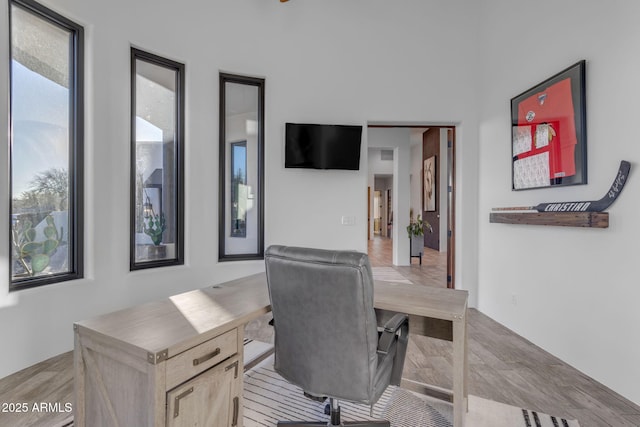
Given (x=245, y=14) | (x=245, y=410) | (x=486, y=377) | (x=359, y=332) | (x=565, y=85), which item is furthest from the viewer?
(x=245, y=14)

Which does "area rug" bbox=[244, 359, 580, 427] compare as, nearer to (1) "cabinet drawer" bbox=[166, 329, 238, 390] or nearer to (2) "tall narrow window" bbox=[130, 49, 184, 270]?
(1) "cabinet drawer" bbox=[166, 329, 238, 390]

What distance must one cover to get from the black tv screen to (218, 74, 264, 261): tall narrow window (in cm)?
39

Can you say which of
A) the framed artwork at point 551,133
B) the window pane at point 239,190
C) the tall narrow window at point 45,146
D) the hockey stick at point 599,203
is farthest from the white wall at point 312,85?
the hockey stick at point 599,203

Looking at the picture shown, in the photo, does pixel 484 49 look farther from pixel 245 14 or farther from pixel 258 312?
pixel 258 312

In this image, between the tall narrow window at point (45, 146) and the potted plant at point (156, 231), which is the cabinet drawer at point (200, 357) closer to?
the tall narrow window at point (45, 146)

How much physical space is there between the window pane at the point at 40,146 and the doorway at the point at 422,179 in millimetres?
3214

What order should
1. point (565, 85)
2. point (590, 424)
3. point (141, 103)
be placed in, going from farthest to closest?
point (141, 103) < point (565, 85) < point (590, 424)

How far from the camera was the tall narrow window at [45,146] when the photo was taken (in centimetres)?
240

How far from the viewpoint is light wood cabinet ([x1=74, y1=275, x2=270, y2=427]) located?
3.86 feet

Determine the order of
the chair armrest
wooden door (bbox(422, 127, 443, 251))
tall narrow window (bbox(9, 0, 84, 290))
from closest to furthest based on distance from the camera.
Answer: the chair armrest
tall narrow window (bbox(9, 0, 84, 290))
wooden door (bbox(422, 127, 443, 251))

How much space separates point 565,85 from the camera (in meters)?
2.60

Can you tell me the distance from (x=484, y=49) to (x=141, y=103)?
12.9 ft

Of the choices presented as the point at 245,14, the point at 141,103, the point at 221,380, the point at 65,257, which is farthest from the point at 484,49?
the point at 65,257

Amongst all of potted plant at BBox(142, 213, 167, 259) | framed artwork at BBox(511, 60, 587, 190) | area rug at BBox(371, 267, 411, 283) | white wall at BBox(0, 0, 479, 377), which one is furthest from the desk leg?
area rug at BBox(371, 267, 411, 283)
